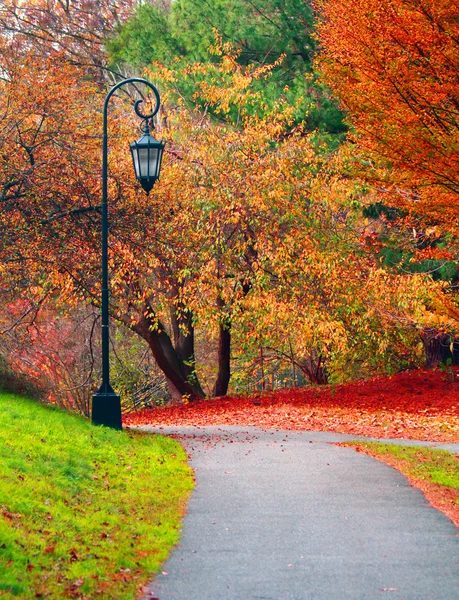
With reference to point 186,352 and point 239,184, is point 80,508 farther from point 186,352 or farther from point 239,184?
point 186,352

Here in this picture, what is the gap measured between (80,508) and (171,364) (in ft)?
59.2

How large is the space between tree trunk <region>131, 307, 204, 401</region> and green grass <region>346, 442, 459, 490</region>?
35.9 feet

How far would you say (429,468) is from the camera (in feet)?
38.3

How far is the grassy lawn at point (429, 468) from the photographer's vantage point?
9367mm

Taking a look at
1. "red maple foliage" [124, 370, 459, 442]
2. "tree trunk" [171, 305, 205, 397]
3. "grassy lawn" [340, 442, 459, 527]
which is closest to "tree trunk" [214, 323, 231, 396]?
"tree trunk" [171, 305, 205, 397]

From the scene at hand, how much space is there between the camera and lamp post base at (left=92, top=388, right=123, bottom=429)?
46.0ft

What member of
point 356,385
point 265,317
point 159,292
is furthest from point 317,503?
point 356,385

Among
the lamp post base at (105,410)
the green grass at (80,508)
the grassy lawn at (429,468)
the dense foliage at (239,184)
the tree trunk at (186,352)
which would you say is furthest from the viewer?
the tree trunk at (186,352)

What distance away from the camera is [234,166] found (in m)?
20.2

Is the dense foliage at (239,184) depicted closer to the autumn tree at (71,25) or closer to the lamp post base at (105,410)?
the autumn tree at (71,25)

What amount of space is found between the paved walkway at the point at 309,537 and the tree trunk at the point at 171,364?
12.7 m

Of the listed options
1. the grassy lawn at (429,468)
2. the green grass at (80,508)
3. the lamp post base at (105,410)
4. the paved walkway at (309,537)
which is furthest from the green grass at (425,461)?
the lamp post base at (105,410)

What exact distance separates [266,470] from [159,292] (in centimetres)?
1096

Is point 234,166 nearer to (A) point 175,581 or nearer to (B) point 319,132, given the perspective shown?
(B) point 319,132
